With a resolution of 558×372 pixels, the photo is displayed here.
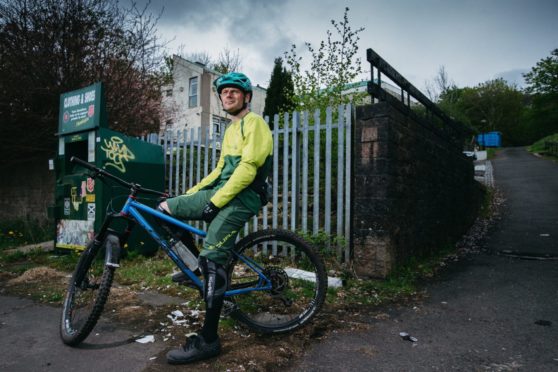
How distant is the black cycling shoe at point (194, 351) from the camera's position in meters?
2.19

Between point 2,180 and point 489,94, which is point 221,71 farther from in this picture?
point 489,94

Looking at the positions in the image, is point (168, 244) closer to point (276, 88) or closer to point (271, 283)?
point (271, 283)

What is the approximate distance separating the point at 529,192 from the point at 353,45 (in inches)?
409

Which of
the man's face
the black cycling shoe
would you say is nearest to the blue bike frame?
the black cycling shoe

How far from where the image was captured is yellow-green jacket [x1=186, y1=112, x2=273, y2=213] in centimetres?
236

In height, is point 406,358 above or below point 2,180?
below

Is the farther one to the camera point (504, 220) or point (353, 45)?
point (504, 220)

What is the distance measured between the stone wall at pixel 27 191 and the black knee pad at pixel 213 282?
25.2 ft

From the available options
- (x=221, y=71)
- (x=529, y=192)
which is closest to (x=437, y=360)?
(x=529, y=192)

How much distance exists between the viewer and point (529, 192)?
13773 millimetres

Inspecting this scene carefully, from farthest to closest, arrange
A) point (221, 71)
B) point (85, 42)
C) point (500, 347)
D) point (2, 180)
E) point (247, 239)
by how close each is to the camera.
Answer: point (221, 71) < point (2, 180) < point (85, 42) < point (247, 239) < point (500, 347)

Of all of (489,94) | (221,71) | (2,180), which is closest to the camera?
(2,180)

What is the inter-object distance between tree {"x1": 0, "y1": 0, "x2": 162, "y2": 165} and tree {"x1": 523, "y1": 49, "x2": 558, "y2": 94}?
46.7m

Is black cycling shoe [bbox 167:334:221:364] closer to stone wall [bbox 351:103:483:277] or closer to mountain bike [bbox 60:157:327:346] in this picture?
mountain bike [bbox 60:157:327:346]
